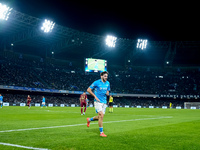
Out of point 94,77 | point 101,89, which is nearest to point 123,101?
point 94,77

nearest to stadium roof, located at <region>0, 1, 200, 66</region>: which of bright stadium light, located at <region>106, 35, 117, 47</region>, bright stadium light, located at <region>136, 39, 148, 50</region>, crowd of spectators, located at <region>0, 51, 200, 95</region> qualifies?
bright stadium light, located at <region>106, 35, 117, 47</region>

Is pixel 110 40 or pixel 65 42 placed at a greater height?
→ pixel 110 40

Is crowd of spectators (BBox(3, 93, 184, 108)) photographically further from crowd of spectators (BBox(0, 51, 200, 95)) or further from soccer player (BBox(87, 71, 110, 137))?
soccer player (BBox(87, 71, 110, 137))

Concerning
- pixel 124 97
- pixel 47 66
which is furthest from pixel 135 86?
pixel 47 66

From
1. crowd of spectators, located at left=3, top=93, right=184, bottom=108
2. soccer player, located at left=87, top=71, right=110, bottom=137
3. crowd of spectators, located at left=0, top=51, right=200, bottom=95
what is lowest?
crowd of spectators, located at left=3, top=93, right=184, bottom=108

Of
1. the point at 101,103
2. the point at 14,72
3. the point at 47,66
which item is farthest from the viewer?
the point at 47,66

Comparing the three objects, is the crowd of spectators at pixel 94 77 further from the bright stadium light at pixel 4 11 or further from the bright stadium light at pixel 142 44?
the bright stadium light at pixel 4 11

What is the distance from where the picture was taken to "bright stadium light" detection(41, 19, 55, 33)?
4983cm

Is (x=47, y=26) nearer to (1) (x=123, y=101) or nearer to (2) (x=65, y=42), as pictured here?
(2) (x=65, y=42)

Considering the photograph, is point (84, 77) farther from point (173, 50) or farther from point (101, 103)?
point (101, 103)

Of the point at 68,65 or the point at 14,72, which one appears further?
the point at 68,65

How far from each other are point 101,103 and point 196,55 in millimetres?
81768

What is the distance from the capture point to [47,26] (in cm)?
5053

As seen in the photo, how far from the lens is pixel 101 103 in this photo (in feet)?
25.9
